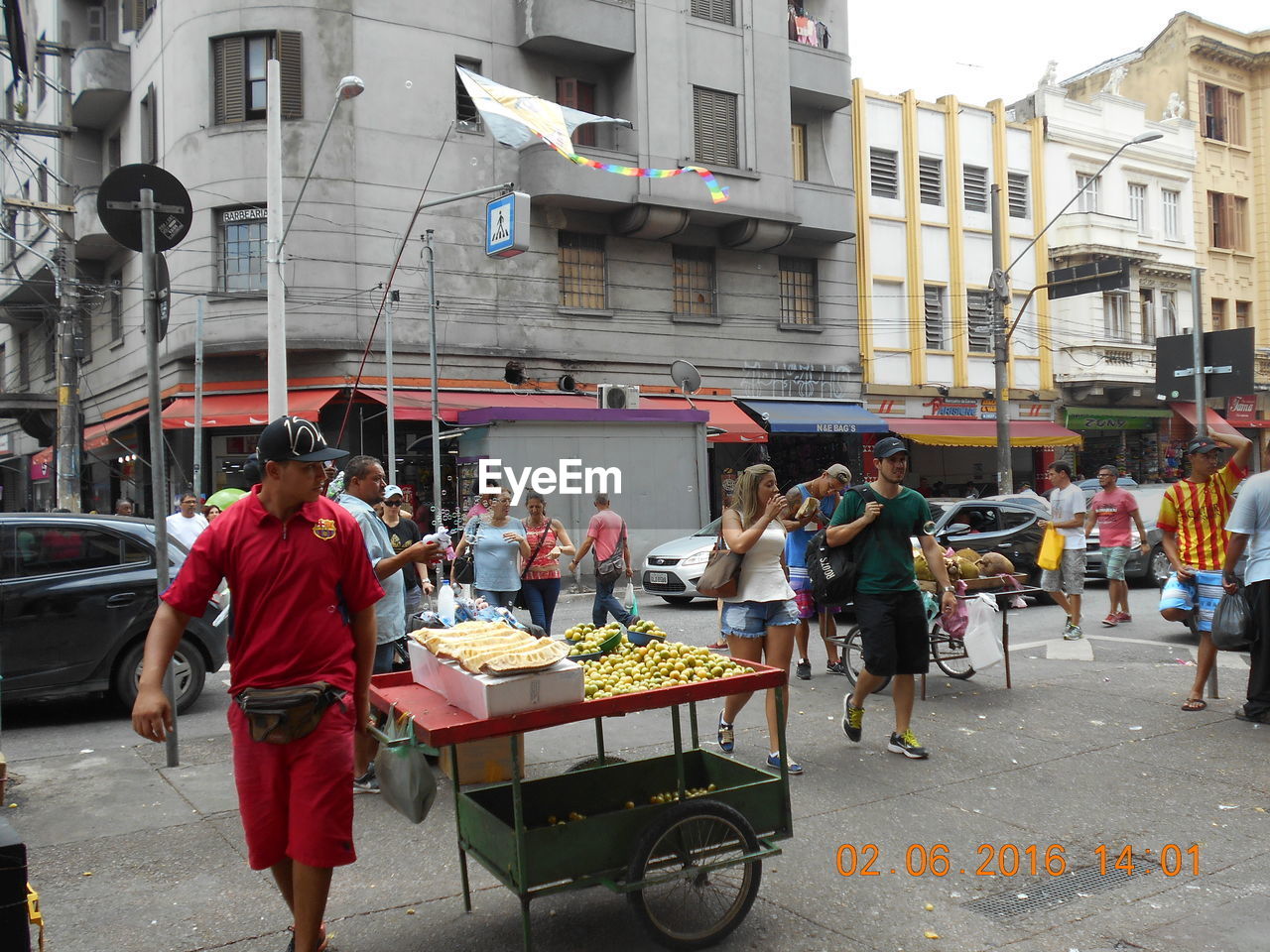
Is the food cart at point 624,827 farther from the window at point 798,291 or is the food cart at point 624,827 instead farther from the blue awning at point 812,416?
the window at point 798,291

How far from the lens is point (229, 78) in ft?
68.8

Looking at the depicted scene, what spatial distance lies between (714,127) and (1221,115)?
73.7 feet

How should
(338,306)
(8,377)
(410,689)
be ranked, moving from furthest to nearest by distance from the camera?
(8,377)
(338,306)
(410,689)

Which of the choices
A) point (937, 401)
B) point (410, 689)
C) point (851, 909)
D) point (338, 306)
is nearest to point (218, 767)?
point (410, 689)

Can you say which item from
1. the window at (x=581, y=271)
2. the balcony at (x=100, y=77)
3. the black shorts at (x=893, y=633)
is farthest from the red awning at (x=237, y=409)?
the black shorts at (x=893, y=633)

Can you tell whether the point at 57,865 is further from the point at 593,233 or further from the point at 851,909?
the point at 593,233

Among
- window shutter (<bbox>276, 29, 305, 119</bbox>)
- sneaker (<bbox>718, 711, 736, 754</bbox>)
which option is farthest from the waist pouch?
window shutter (<bbox>276, 29, 305, 119</bbox>)

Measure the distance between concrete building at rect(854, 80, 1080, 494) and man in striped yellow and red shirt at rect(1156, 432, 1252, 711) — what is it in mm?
19243

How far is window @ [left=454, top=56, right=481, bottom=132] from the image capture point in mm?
22281

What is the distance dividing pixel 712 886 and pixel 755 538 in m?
2.42

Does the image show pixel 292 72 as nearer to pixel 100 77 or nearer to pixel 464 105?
pixel 464 105

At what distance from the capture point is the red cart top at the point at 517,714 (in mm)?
3776

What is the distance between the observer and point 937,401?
29141 millimetres
